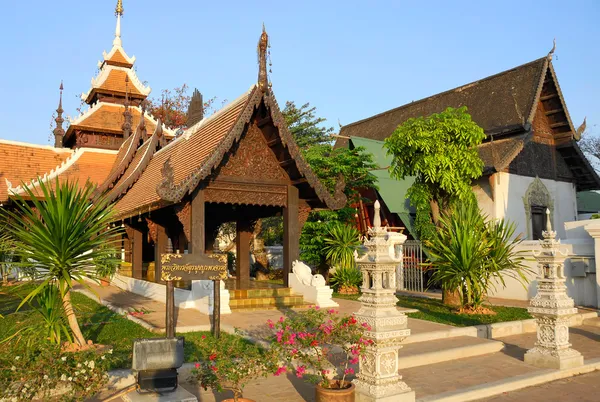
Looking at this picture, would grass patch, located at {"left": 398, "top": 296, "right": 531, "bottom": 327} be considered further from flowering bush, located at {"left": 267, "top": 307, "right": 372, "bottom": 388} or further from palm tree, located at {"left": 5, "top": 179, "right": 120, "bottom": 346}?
palm tree, located at {"left": 5, "top": 179, "right": 120, "bottom": 346}

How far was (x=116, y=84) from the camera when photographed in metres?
25.6

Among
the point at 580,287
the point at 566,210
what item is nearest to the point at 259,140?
the point at 580,287

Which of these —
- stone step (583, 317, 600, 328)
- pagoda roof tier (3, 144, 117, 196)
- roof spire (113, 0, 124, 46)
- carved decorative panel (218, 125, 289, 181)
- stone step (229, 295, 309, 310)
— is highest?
roof spire (113, 0, 124, 46)

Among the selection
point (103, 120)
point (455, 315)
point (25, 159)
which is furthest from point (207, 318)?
point (103, 120)

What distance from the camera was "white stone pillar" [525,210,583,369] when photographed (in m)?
6.75

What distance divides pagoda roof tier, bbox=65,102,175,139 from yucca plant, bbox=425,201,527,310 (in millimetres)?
15433

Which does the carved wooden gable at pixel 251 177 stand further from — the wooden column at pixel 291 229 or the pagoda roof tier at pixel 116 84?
the pagoda roof tier at pixel 116 84

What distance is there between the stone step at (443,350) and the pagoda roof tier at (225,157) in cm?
454

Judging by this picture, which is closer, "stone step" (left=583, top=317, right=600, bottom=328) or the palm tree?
the palm tree

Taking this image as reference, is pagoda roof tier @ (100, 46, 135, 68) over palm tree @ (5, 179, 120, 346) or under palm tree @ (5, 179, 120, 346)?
over

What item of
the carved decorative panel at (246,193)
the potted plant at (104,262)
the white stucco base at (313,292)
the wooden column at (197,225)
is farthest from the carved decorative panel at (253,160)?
the potted plant at (104,262)

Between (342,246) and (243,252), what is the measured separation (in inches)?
118

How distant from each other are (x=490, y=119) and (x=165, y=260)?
51.8 ft

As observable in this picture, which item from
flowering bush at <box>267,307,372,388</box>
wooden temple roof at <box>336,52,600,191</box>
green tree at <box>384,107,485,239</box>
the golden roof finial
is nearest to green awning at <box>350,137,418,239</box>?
wooden temple roof at <box>336,52,600,191</box>
